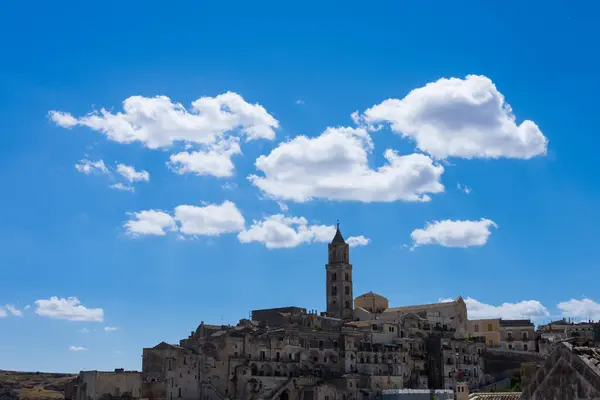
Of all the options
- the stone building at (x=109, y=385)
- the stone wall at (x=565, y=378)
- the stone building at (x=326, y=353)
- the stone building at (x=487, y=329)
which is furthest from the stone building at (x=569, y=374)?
the stone building at (x=487, y=329)

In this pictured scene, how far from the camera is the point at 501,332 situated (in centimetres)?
11775

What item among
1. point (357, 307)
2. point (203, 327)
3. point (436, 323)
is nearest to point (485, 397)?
point (203, 327)

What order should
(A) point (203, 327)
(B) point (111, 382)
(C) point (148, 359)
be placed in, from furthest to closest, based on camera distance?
1. (A) point (203, 327)
2. (C) point (148, 359)
3. (B) point (111, 382)

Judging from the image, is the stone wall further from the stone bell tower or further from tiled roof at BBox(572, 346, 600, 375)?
the stone bell tower

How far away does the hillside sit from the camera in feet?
371

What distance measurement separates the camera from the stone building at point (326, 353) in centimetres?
8062

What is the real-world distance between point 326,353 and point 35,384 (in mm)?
66474

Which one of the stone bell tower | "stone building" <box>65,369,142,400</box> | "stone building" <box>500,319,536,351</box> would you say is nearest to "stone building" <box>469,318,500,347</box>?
"stone building" <box>500,319,536,351</box>

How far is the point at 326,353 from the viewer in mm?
93188

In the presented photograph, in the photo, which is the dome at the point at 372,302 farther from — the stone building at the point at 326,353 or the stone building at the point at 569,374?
the stone building at the point at 569,374

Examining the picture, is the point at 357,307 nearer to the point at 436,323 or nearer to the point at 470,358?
the point at 436,323

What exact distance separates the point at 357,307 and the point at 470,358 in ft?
77.9

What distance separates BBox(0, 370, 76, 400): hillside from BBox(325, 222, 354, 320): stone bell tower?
46.1 metres

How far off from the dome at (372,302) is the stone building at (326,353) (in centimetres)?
342
